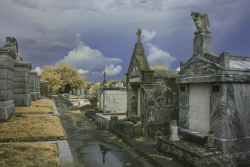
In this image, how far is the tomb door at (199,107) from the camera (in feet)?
26.8

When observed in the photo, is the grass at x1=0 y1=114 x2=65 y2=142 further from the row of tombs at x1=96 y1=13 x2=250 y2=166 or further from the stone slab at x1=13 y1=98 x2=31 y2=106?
the stone slab at x1=13 y1=98 x2=31 y2=106

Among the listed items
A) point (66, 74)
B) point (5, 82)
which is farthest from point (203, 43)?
point (66, 74)

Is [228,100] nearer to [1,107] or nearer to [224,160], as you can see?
[224,160]

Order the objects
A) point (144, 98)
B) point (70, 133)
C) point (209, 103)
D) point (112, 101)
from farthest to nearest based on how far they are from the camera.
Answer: point (112, 101) < point (70, 133) < point (144, 98) < point (209, 103)

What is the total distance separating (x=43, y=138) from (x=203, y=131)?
20.1 feet

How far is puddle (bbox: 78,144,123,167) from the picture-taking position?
8.13 m

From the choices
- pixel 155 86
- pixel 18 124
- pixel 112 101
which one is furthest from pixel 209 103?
pixel 112 101

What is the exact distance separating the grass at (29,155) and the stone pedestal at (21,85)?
26.9 ft

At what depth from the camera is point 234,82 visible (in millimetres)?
7332

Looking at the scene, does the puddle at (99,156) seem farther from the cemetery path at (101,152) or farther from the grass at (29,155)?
the grass at (29,155)

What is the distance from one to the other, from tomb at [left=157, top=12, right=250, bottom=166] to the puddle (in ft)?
7.50

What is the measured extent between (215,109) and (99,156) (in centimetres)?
517

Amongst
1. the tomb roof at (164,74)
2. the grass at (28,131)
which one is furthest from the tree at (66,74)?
the grass at (28,131)

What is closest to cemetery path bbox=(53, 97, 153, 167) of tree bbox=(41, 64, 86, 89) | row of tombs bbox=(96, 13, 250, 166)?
row of tombs bbox=(96, 13, 250, 166)
